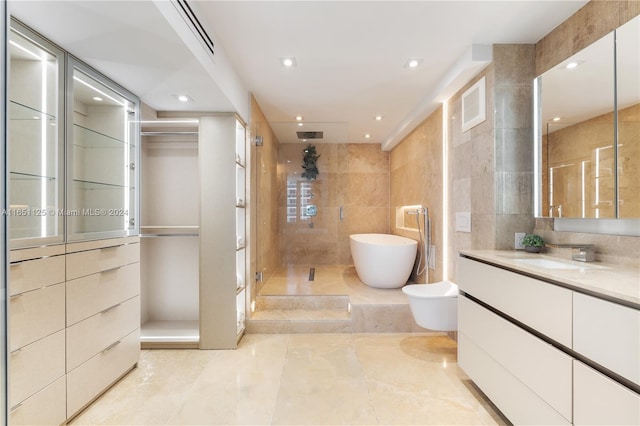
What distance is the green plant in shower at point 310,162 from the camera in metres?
4.19

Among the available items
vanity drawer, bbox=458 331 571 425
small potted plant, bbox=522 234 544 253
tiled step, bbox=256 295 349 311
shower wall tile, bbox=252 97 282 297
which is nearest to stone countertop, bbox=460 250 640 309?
small potted plant, bbox=522 234 544 253

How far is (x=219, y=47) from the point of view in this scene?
2.06 m

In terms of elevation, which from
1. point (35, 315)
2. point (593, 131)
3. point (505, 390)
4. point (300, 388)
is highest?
point (593, 131)

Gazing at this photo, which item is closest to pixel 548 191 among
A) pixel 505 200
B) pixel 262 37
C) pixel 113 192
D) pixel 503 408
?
pixel 505 200

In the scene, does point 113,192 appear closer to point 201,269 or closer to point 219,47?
point 201,269

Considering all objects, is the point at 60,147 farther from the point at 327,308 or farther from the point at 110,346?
the point at 327,308

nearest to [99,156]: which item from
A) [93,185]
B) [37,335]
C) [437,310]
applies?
[93,185]

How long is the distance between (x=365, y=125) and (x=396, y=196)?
1.35 meters

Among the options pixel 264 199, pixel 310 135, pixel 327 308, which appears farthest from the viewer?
pixel 310 135

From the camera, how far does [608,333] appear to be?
1.05m

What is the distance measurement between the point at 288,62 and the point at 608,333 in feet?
7.98

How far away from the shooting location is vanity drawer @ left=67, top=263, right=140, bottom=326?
1.67 m

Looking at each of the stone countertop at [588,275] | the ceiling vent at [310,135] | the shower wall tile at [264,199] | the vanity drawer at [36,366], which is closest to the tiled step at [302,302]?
the shower wall tile at [264,199]

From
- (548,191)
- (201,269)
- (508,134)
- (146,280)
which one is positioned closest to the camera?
Result: (548,191)
